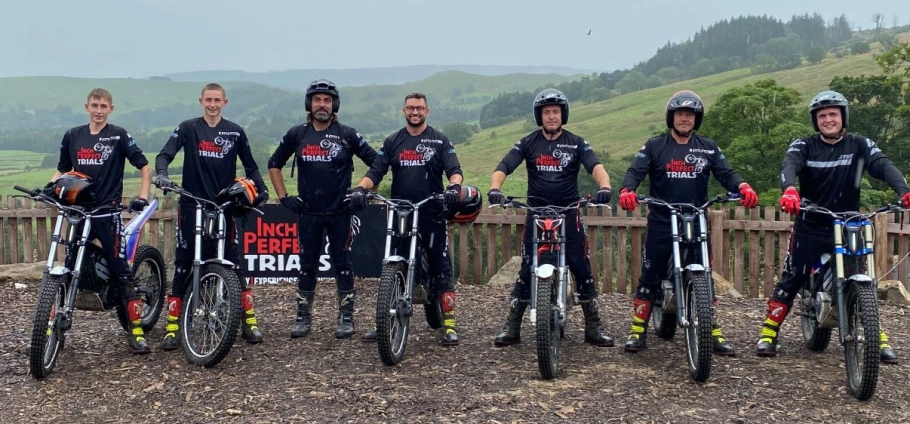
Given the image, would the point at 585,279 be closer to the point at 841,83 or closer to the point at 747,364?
the point at 747,364

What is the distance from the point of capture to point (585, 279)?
250 inches

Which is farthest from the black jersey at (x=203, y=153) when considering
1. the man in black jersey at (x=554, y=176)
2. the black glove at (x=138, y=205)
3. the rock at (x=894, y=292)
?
the rock at (x=894, y=292)

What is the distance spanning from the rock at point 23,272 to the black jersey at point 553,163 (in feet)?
23.0

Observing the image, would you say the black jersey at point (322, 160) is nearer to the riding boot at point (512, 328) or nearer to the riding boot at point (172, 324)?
the riding boot at point (172, 324)

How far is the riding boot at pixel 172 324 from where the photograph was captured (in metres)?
6.21

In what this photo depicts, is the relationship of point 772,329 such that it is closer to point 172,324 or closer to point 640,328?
point 640,328

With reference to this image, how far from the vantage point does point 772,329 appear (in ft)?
20.3

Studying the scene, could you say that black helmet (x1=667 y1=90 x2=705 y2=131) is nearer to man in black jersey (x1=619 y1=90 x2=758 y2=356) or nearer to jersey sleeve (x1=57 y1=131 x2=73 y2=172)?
man in black jersey (x1=619 y1=90 x2=758 y2=356)

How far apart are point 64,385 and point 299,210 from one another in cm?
225

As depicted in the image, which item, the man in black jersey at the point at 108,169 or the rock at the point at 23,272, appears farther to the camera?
the rock at the point at 23,272

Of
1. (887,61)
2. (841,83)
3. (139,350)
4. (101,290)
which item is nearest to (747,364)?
(139,350)

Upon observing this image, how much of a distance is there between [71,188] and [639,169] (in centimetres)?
445

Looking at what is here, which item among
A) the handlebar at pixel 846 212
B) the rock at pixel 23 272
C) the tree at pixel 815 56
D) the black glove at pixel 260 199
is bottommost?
the rock at pixel 23 272

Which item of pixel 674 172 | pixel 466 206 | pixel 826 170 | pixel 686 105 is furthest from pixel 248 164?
pixel 826 170
